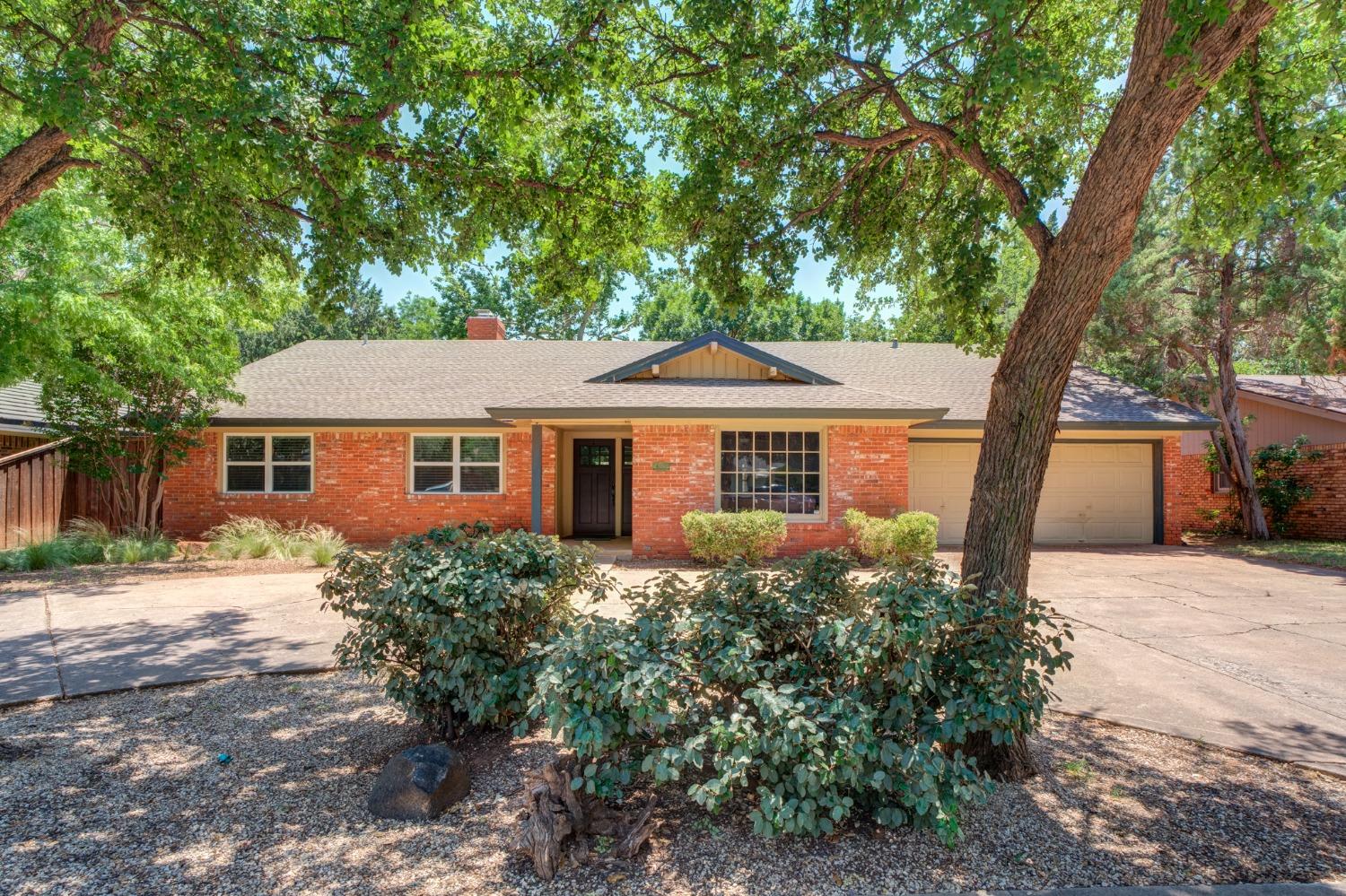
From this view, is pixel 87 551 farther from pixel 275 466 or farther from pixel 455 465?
pixel 455 465

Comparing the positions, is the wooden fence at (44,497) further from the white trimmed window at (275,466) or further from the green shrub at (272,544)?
the green shrub at (272,544)

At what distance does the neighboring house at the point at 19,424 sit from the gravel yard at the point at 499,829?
43.2 ft

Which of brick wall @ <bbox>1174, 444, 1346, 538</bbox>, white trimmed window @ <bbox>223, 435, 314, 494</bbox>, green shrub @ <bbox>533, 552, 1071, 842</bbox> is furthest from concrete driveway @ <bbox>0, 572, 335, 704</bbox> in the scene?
brick wall @ <bbox>1174, 444, 1346, 538</bbox>

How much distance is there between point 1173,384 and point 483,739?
57.7 feet

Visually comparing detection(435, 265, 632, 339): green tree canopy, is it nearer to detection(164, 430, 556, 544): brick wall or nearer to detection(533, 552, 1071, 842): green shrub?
detection(164, 430, 556, 544): brick wall

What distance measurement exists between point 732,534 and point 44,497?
1269cm

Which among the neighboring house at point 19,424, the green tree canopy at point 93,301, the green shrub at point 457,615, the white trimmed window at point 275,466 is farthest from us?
the white trimmed window at point 275,466

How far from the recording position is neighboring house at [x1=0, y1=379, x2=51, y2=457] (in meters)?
13.9

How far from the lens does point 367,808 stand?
3.44 meters

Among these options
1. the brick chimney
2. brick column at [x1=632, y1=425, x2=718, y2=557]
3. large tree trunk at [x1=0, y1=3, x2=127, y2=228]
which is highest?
the brick chimney

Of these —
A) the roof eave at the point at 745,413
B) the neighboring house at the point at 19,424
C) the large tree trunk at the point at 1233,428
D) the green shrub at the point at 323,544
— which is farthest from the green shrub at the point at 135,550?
the large tree trunk at the point at 1233,428

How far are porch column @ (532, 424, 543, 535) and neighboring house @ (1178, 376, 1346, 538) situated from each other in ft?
42.6

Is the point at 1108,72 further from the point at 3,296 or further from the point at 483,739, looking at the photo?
the point at 3,296

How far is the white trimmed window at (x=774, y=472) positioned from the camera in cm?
1262
